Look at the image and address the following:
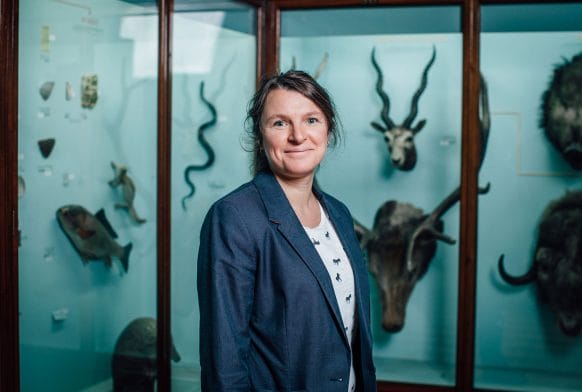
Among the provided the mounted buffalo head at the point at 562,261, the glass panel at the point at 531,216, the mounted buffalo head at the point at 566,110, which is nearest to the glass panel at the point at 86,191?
the glass panel at the point at 531,216

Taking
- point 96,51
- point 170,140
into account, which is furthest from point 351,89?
point 96,51

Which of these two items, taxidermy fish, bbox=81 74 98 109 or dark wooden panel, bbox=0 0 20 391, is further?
taxidermy fish, bbox=81 74 98 109

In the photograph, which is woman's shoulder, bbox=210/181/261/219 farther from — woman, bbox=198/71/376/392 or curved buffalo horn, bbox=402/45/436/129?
curved buffalo horn, bbox=402/45/436/129

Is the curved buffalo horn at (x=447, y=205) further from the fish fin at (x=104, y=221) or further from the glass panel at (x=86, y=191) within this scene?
the fish fin at (x=104, y=221)

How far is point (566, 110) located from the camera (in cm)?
430

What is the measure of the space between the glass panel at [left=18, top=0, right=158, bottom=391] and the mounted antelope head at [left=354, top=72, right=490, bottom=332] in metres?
1.57

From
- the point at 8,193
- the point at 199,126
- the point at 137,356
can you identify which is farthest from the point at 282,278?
the point at 199,126

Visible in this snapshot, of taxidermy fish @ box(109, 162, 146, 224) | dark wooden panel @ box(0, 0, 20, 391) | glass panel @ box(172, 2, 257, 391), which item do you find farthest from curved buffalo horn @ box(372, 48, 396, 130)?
dark wooden panel @ box(0, 0, 20, 391)

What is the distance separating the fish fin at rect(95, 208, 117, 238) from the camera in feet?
11.8

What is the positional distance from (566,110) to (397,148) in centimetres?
104

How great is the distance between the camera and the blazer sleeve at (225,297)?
5.81 feet

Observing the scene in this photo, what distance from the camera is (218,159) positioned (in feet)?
14.0

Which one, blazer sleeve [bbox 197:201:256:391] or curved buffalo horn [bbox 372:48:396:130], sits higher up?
curved buffalo horn [bbox 372:48:396:130]

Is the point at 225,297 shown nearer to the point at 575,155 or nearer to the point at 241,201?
the point at 241,201
